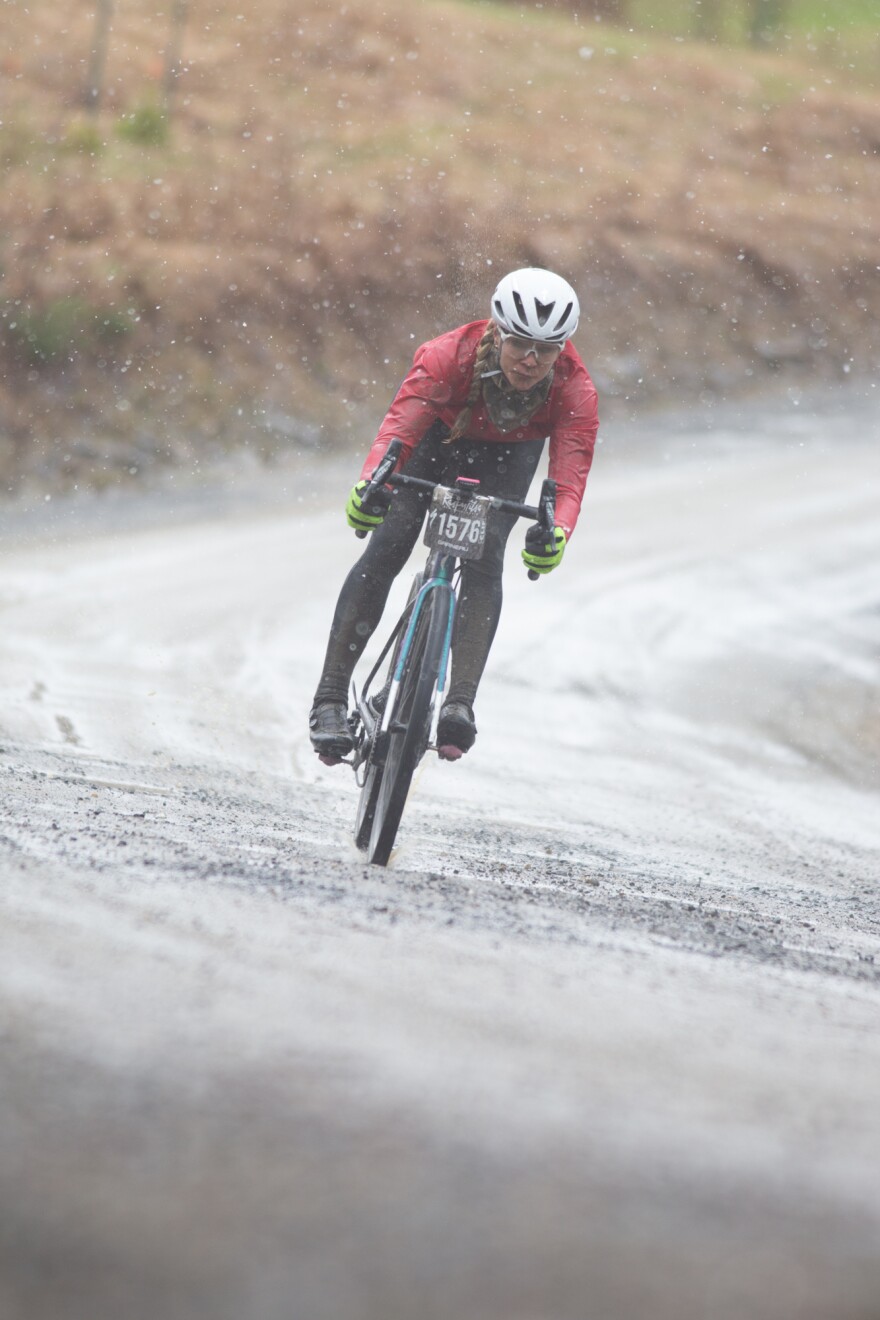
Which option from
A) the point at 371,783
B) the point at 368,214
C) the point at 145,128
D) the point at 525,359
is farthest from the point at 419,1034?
the point at 145,128

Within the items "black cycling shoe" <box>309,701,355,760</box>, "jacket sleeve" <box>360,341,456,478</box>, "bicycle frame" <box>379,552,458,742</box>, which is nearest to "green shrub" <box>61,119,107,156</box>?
"jacket sleeve" <box>360,341,456,478</box>

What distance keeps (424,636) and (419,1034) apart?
7.94 ft

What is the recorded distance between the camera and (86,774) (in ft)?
21.8

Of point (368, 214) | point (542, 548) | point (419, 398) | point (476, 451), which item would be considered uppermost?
point (368, 214)

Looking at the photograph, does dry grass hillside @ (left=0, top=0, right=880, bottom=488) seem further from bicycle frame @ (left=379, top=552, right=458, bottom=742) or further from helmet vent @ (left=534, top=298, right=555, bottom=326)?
helmet vent @ (left=534, top=298, right=555, bottom=326)

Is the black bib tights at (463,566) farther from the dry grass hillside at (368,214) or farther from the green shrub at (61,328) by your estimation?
the green shrub at (61,328)

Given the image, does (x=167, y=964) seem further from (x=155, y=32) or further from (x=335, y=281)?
(x=155, y=32)

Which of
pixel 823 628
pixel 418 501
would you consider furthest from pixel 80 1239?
pixel 823 628

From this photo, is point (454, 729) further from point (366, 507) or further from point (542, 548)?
point (366, 507)

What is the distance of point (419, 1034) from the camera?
10.2ft

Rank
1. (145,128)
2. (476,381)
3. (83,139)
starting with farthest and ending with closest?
(145,128)
(83,139)
(476,381)

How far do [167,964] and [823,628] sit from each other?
12.0 metres

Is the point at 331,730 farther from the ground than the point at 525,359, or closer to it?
closer to it

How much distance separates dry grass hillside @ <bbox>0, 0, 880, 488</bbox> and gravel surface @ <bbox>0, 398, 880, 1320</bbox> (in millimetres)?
10533
